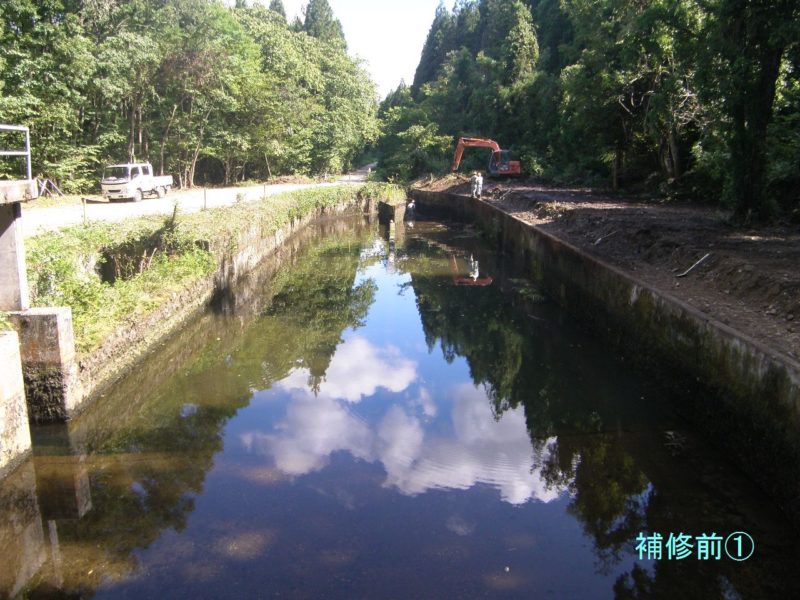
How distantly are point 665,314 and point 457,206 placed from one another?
25896mm

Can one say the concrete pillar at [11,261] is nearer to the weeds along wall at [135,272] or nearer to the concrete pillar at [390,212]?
the weeds along wall at [135,272]

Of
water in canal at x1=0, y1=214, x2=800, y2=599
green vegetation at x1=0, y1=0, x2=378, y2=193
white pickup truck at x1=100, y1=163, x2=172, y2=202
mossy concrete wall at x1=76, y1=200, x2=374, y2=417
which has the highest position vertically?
green vegetation at x1=0, y1=0, x2=378, y2=193

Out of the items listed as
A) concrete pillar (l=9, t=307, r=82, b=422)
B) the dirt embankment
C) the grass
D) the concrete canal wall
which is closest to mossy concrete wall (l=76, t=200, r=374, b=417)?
the concrete canal wall

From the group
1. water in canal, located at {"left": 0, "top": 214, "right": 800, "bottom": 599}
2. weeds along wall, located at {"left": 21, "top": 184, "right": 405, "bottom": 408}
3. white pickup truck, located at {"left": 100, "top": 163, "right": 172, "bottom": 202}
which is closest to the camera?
water in canal, located at {"left": 0, "top": 214, "right": 800, "bottom": 599}

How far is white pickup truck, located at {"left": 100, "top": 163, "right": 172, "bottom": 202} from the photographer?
76.1ft

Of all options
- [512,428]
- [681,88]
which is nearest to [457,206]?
[681,88]

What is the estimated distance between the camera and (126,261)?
41.4 feet

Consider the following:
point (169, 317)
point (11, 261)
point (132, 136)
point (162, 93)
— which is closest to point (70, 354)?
point (11, 261)

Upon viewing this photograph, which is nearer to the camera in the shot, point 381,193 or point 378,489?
point 378,489

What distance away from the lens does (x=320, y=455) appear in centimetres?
726

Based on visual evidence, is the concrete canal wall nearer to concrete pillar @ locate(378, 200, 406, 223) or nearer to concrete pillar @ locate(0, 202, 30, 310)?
concrete pillar @ locate(0, 202, 30, 310)

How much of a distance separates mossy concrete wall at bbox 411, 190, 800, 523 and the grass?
773 centimetres

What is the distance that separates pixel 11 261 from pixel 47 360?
3.95 ft

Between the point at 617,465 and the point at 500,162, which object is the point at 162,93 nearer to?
the point at 500,162
